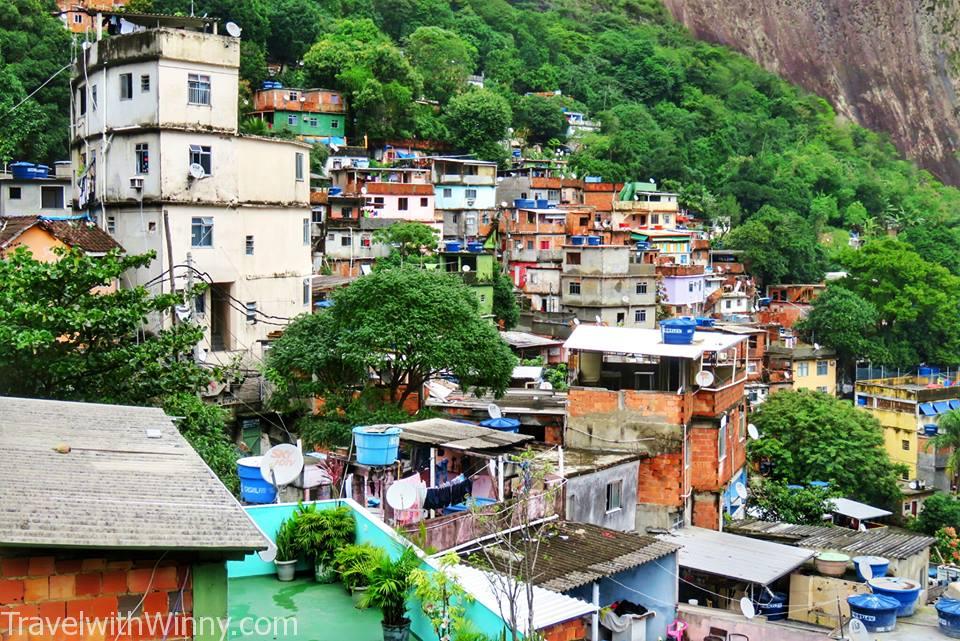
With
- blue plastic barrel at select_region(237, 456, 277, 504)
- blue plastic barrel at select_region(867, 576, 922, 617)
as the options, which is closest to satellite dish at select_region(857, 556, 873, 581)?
blue plastic barrel at select_region(867, 576, 922, 617)

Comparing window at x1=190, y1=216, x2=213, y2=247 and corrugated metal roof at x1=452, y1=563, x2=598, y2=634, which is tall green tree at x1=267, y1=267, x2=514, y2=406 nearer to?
window at x1=190, y1=216, x2=213, y2=247

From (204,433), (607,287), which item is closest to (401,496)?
(204,433)

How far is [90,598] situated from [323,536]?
3.36 m

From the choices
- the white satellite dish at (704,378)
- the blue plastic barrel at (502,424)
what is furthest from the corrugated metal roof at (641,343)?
the blue plastic barrel at (502,424)

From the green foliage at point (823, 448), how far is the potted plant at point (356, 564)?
21114mm

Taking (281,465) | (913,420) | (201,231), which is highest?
(201,231)

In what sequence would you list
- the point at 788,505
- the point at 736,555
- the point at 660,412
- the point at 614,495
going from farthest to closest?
the point at 788,505
the point at 660,412
the point at 736,555
the point at 614,495

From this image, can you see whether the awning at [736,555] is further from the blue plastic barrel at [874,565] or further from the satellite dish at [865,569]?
the satellite dish at [865,569]

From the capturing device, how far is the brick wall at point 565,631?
910cm

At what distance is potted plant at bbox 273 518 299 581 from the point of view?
930 centimetres

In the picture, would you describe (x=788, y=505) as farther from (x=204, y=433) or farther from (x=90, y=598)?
(x=90, y=598)

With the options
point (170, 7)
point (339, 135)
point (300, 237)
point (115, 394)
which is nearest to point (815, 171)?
point (339, 135)

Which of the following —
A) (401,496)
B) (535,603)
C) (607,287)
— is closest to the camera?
(535,603)

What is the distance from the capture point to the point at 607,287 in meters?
37.2
